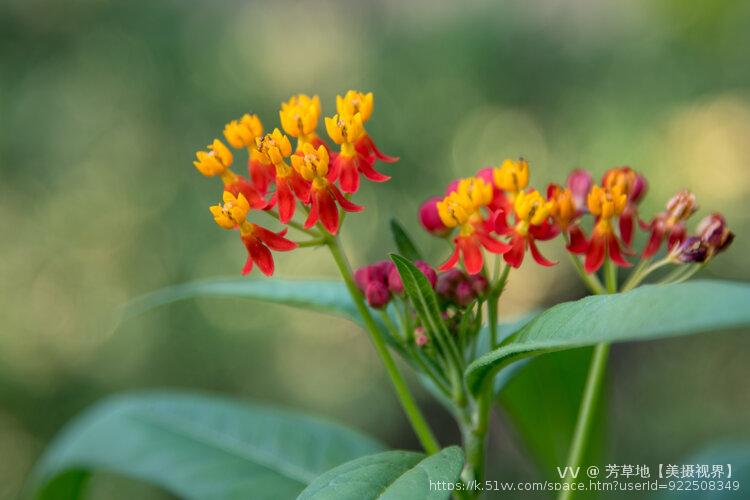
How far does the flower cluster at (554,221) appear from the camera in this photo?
749 millimetres

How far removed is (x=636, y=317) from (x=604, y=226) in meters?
0.27

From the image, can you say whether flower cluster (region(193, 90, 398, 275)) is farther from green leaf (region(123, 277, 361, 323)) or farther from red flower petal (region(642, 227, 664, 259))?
red flower petal (region(642, 227, 664, 259))

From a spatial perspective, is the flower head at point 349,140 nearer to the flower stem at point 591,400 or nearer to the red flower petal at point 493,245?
the red flower petal at point 493,245

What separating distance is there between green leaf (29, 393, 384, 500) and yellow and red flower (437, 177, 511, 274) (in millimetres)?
409

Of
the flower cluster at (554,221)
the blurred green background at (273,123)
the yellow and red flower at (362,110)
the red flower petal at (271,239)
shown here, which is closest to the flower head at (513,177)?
the flower cluster at (554,221)

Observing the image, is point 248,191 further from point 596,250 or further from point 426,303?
point 596,250

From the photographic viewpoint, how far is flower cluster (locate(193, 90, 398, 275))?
75 centimetres

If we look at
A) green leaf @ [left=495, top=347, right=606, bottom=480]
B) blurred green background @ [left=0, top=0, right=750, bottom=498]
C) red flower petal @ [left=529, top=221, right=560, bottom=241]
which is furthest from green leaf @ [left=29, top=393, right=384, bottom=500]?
blurred green background @ [left=0, top=0, right=750, bottom=498]

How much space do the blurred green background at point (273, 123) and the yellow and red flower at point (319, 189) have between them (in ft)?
6.80

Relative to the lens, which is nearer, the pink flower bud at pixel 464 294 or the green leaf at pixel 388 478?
the green leaf at pixel 388 478

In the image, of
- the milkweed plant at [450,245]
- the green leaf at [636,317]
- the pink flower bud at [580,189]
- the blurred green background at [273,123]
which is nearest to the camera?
the green leaf at [636,317]

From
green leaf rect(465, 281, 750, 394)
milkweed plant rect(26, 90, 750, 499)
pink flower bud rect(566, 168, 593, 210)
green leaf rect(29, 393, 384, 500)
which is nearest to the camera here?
green leaf rect(465, 281, 750, 394)

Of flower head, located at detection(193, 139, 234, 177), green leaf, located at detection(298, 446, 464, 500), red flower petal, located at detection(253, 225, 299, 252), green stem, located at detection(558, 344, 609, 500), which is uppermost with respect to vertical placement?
flower head, located at detection(193, 139, 234, 177)

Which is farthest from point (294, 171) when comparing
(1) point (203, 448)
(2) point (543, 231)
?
(1) point (203, 448)
